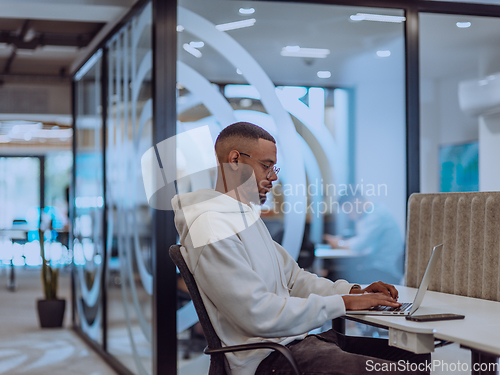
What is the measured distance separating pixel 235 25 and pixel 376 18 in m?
0.92

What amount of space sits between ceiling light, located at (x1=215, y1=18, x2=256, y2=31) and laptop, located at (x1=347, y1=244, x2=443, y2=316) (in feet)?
6.51

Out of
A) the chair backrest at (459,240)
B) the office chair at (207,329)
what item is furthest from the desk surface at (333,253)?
the office chair at (207,329)

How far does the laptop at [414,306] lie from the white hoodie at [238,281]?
0.40ft

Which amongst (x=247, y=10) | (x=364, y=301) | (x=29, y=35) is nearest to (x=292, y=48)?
(x=247, y=10)

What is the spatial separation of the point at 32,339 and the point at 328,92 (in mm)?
3599

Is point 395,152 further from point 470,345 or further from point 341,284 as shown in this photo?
point 470,345

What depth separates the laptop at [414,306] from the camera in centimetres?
169

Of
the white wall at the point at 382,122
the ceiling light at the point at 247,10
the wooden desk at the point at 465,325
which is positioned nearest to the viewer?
the wooden desk at the point at 465,325

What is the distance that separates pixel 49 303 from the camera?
5.56 m

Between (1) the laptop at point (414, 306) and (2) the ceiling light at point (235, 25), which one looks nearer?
(1) the laptop at point (414, 306)

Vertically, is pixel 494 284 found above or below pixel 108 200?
below

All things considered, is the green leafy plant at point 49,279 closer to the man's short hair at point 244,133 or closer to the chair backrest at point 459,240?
the chair backrest at point 459,240

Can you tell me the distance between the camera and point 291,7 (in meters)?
3.31

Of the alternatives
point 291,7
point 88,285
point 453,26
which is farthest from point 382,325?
point 88,285
